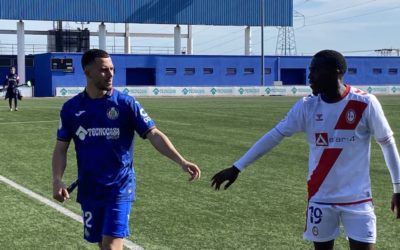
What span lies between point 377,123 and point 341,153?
1.04 ft

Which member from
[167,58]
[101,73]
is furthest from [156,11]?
[101,73]

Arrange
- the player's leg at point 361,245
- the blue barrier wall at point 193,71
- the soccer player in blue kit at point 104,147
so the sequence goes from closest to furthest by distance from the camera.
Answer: the player's leg at point 361,245 → the soccer player in blue kit at point 104,147 → the blue barrier wall at point 193,71

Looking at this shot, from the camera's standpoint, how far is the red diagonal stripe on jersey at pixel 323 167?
15.0 feet

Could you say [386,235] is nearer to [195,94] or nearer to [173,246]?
[173,246]

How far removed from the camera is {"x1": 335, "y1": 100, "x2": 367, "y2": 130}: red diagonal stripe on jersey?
4477 mm

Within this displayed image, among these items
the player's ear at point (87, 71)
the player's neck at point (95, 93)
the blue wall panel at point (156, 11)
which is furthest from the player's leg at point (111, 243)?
the blue wall panel at point (156, 11)

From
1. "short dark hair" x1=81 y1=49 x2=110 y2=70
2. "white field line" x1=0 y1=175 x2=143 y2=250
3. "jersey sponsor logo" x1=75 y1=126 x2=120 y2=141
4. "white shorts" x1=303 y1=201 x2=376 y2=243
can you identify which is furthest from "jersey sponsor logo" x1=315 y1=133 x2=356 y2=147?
"white field line" x1=0 y1=175 x2=143 y2=250

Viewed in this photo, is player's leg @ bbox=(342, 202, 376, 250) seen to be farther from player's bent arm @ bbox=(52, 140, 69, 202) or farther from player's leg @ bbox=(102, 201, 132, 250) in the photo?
player's bent arm @ bbox=(52, 140, 69, 202)

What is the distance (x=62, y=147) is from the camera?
5.24 meters

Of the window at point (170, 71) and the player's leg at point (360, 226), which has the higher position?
the window at point (170, 71)

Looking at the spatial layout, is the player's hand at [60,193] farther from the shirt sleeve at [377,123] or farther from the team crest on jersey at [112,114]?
the shirt sleeve at [377,123]

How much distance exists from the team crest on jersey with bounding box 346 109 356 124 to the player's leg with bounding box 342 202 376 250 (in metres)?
0.57

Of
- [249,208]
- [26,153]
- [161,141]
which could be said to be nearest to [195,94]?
[26,153]

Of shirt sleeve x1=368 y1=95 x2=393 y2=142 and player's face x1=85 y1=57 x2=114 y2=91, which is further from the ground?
player's face x1=85 y1=57 x2=114 y2=91
